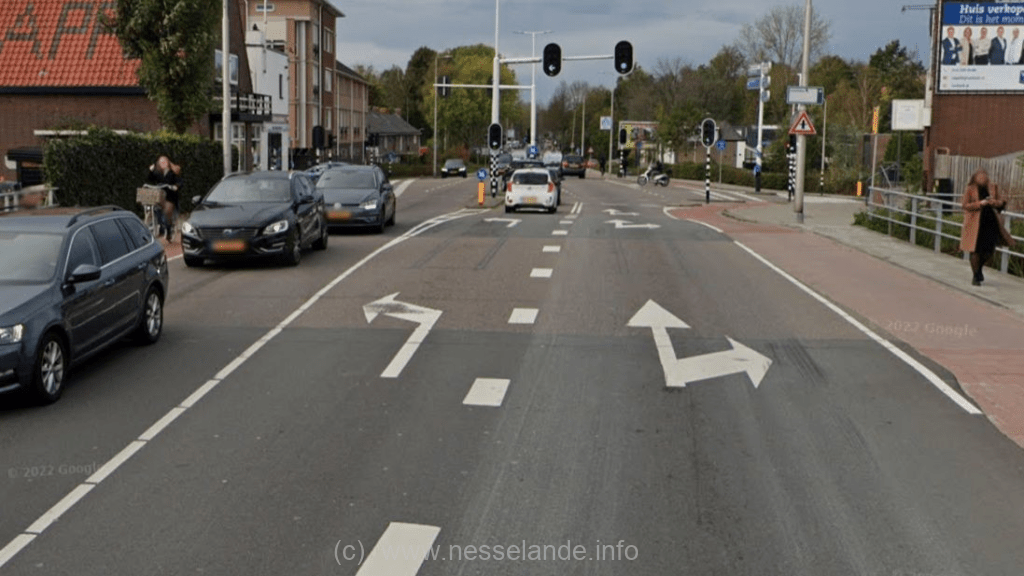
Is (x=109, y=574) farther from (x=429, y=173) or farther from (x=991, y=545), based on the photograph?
(x=429, y=173)

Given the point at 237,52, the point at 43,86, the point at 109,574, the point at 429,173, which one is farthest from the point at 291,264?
the point at 429,173

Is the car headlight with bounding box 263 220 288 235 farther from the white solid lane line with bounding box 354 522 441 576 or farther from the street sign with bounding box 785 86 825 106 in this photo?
the street sign with bounding box 785 86 825 106

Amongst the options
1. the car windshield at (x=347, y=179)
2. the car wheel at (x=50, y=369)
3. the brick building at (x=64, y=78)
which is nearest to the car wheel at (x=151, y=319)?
the car wheel at (x=50, y=369)

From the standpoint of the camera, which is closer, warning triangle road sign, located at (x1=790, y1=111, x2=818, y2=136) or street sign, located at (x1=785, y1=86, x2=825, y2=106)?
street sign, located at (x1=785, y1=86, x2=825, y2=106)

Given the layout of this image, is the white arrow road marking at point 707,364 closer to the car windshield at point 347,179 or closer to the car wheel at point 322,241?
the car wheel at point 322,241

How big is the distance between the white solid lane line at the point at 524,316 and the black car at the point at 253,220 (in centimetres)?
526

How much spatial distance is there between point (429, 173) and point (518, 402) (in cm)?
7927

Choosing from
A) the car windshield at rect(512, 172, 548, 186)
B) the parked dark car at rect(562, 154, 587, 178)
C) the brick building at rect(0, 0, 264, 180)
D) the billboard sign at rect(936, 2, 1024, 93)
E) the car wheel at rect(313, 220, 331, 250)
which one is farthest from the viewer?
the parked dark car at rect(562, 154, 587, 178)

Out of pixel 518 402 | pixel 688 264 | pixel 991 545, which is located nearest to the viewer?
pixel 991 545

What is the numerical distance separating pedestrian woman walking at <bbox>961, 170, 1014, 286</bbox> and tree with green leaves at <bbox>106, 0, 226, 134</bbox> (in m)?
21.7

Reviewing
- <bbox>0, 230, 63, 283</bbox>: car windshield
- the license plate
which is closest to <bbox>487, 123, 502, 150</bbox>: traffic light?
the license plate

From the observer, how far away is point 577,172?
8206 centimetres

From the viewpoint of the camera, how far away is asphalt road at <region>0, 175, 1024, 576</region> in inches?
238

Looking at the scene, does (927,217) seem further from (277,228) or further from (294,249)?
(277,228)
